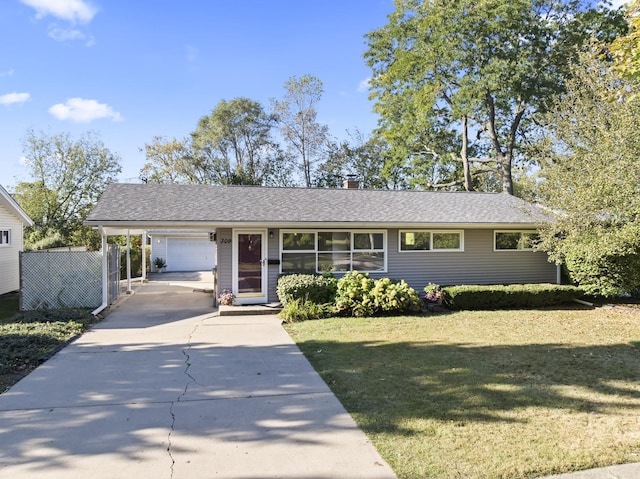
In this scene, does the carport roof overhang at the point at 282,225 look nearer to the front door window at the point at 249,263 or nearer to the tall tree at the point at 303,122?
the front door window at the point at 249,263

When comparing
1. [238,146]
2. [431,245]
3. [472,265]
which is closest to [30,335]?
[431,245]

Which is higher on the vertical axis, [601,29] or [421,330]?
[601,29]

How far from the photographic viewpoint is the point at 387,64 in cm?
2764

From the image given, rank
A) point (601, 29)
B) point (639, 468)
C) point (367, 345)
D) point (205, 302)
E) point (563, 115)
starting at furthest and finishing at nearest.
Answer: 1. point (601, 29)
2. point (205, 302)
3. point (563, 115)
4. point (367, 345)
5. point (639, 468)

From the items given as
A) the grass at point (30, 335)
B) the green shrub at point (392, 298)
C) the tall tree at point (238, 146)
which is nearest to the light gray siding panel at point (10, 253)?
the grass at point (30, 335)

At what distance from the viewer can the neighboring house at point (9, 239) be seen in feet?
45.6

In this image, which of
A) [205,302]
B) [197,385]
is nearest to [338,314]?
[205,302]

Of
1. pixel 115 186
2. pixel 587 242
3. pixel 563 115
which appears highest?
pixel 563 115

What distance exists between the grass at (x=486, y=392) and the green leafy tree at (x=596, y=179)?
2.43 meters

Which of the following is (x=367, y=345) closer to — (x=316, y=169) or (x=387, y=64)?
(x=387, y=64)

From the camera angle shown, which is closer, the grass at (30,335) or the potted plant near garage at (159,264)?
the grass at (30,335)

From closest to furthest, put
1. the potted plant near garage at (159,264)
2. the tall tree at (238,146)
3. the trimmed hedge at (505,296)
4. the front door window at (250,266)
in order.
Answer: the trimmed hedge at (505,296)
the front door window at (250,266)
the potted plant near garage at (159,264)
the tall tree at (238,146)

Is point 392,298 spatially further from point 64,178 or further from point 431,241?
point 64,178

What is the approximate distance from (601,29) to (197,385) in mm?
26353
